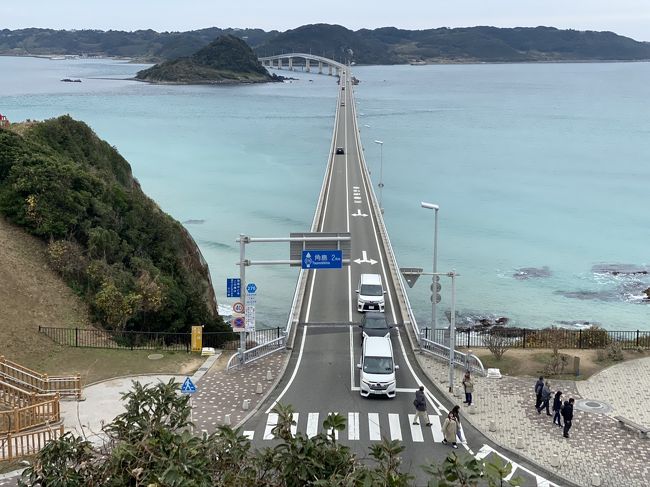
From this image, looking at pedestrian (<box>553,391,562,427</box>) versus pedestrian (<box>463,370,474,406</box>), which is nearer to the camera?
pedestrian (<box>553,391,562,427</box>)

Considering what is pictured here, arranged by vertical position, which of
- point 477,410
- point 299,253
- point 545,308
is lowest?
point 545,308

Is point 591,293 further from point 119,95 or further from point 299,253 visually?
point 119,95

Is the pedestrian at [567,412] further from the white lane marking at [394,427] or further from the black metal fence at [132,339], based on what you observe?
the black metal fence at [132,339]

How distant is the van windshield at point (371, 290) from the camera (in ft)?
104

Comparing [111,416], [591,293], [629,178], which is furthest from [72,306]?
[629,178]

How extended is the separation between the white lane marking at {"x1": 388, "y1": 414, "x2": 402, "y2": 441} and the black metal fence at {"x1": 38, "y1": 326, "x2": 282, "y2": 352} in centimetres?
935

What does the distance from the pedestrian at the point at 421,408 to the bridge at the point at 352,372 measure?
22 centimetres

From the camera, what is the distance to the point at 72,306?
28094mm

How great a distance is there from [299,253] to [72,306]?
9.31 meters

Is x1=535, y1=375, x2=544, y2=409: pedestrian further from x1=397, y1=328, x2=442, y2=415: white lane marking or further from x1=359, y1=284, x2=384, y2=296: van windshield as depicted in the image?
x1=359, y1=284, x2=384, y2=296: van windshield

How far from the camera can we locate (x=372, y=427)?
19.9 m

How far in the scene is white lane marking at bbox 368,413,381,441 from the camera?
19219mm

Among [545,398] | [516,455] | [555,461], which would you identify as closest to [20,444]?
[516,455]

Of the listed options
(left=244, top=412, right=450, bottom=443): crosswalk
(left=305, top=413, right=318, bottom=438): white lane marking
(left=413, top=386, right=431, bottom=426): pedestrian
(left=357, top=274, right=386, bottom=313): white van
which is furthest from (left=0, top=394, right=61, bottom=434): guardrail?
(left=357, top=274, right=386, bottom=313): white van
